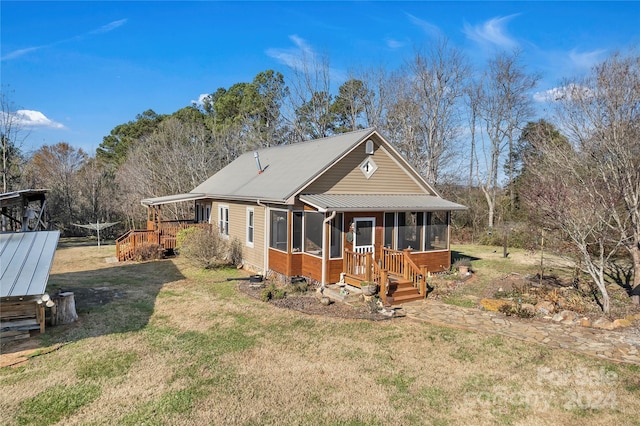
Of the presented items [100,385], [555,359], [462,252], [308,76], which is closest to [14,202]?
[100,385]

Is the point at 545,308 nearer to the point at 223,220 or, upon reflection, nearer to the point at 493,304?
the point at 493,304

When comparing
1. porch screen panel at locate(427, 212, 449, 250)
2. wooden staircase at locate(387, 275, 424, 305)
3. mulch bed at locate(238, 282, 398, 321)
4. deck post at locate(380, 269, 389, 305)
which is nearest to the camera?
mulch bed at locate(238, 282, 398, 321)

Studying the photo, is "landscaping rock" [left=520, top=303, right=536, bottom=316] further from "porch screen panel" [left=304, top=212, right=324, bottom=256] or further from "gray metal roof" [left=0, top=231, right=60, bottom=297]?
"gray metal roof" [left=0, top=231, right=60, bottom=297]

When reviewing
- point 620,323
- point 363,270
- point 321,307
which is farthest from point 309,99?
point 620,323

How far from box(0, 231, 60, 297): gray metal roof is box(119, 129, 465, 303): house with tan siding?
20.6 ft

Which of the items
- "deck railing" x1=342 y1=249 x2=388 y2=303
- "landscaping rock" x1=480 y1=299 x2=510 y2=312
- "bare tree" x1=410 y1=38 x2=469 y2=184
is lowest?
"landscaping rock" x1=480 y1=299 x2=510 y2=312

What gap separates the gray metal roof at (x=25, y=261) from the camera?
7.59m

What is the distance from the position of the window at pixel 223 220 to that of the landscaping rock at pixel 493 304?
435 inches

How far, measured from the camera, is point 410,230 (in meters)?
14.3

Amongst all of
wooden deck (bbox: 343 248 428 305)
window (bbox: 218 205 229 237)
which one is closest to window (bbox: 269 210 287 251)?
wooden deck (bbox: 343 248 428 305)

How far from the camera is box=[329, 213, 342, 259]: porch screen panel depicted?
12.6 meters

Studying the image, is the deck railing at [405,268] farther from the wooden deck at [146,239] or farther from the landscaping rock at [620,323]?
the wooden deck at [146,239]

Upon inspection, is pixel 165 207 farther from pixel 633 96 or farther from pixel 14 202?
pixel 633 96

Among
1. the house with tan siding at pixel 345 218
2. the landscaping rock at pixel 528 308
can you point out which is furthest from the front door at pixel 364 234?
the landscaping rock at pixel 528 308
